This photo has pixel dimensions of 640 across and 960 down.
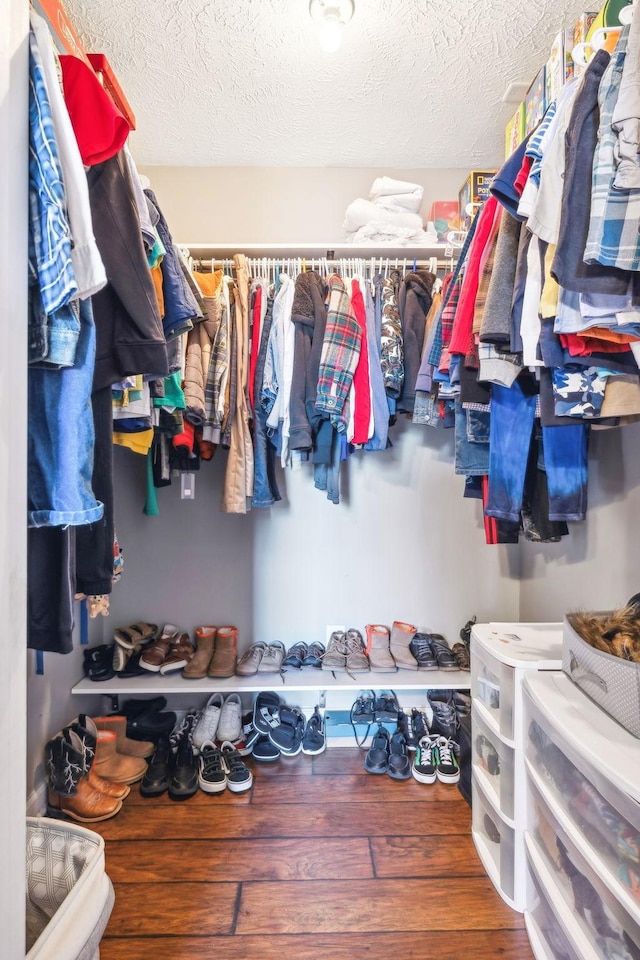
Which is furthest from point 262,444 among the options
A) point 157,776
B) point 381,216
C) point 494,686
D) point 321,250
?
point 157,776

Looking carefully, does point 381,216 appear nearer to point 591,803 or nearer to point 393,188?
point 393,188

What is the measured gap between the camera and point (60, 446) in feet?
2.56

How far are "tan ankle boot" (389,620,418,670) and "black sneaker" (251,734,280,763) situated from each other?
585 mm

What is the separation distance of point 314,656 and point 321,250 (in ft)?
5.43

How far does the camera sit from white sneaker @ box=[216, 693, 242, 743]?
79.3 inches

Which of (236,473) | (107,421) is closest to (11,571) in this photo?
(107,421)

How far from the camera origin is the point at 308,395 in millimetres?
1860

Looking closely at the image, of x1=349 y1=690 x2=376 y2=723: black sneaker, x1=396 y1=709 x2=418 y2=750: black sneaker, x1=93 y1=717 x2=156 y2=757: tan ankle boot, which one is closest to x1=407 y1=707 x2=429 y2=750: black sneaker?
x1=396 y1=709 x2=418 y2=750: black sneaker

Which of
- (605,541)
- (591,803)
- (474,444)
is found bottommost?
(591,803)

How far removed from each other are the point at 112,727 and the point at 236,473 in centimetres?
108

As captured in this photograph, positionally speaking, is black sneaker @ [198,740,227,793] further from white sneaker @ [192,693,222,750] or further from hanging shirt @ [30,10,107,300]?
hanging shirt @ [30,10,107,300]

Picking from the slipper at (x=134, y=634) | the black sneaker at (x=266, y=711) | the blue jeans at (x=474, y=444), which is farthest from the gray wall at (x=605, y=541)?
the slipper at (x=134, y=634)

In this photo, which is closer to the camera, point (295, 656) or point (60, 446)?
point (60, 446)

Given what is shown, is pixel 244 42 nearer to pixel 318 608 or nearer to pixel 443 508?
pixel 443 508
